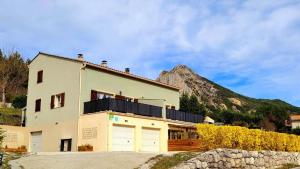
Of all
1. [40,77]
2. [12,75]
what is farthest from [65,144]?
[12,75]

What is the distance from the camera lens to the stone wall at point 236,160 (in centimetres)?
1922

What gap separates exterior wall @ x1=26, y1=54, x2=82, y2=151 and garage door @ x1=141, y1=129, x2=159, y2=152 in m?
5.37

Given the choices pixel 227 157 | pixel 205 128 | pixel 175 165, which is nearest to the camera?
pixel 175 165

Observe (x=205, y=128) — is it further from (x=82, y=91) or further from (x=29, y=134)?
(x=29, y=134)

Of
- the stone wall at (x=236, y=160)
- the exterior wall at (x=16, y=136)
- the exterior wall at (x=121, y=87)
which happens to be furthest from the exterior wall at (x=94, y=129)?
the stone wall at (x=236, y=160)

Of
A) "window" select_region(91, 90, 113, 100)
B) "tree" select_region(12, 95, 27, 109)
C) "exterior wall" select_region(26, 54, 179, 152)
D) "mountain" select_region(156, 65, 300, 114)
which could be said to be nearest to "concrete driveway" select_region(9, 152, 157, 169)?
"exterior wall" select_region(26, 54, 179, 152)

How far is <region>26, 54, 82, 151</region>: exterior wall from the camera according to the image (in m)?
33.2

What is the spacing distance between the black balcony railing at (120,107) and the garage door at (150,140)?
1.43 metres

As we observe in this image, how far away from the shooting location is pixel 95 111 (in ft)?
104

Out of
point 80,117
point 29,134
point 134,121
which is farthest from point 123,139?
A: point 29,134

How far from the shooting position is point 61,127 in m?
34.1

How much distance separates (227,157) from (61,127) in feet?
55.5

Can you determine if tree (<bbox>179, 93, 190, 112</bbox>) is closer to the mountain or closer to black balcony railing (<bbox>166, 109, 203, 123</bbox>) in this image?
black balcony railing (<bbox>166, 109, 203, 123</bbox>)

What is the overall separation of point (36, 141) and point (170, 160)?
2075cm
